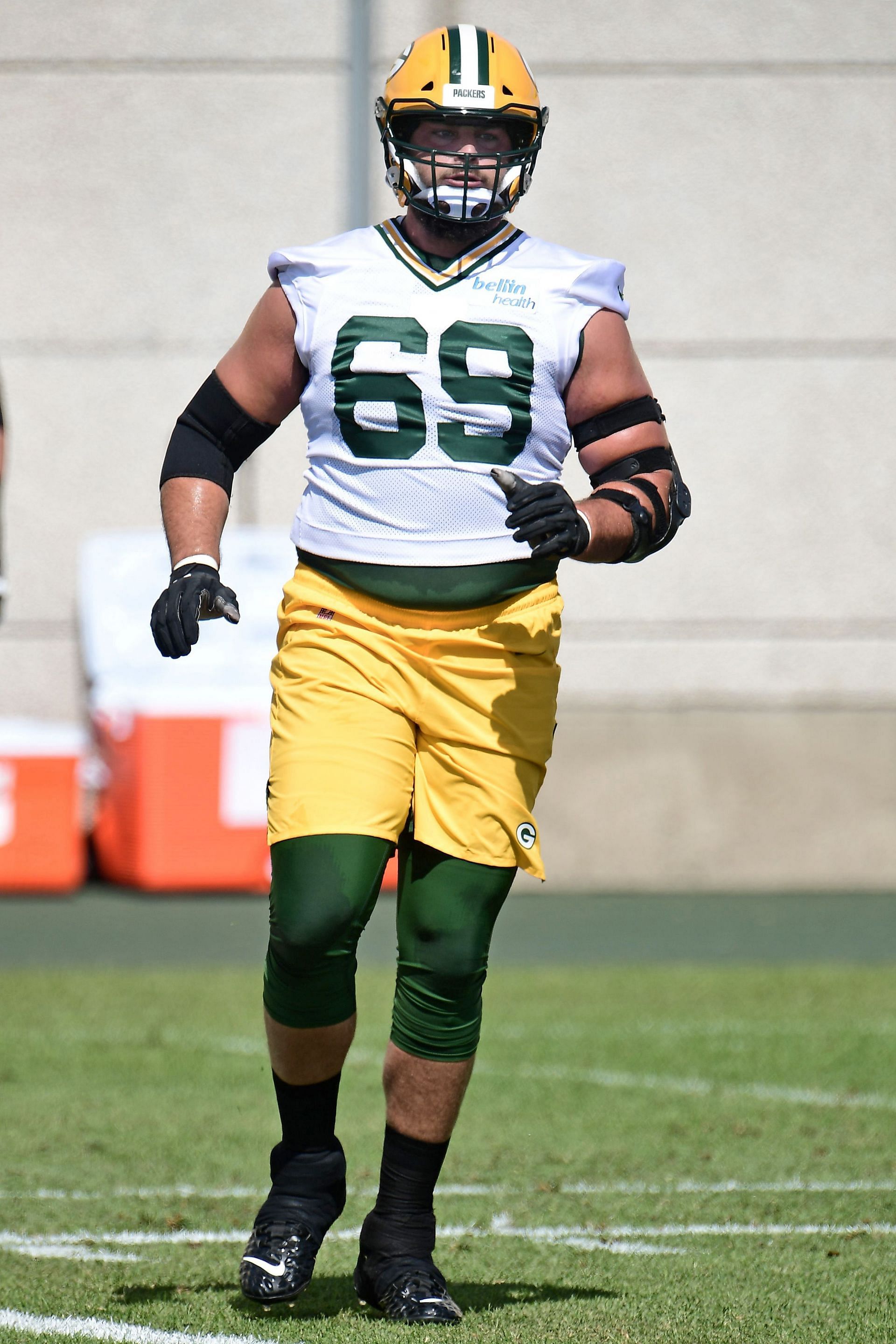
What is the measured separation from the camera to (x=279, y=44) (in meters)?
11.6

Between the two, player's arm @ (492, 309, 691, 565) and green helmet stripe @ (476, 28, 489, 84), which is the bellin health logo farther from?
green helmet stripe @ (476, 28, 489, 84)

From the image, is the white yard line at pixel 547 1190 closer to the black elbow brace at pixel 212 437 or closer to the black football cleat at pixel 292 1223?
the black football cleat at pixel 292 1223

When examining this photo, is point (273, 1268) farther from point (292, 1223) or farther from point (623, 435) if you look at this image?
point (623, 435)

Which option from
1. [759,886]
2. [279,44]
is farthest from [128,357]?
[759,886]

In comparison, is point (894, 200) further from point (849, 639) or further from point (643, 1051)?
point (643, 1051)

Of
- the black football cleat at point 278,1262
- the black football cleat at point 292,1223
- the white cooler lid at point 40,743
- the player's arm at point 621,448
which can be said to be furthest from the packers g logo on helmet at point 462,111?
the white cooler lid at point 40,743

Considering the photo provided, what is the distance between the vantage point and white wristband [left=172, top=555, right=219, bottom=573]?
3725 mm

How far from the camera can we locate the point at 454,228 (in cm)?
378

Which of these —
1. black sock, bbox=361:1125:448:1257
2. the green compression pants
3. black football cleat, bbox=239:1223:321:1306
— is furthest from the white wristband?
black football cleat, bbox=239:1223:321:1306

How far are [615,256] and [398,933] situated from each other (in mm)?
8555

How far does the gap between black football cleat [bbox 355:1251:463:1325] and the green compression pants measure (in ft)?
1.28

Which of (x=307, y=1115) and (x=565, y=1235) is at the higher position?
(x=307, y=1115)

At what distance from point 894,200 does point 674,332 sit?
5.18 feet

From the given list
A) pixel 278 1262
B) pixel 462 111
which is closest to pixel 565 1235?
pixel 278 1262
